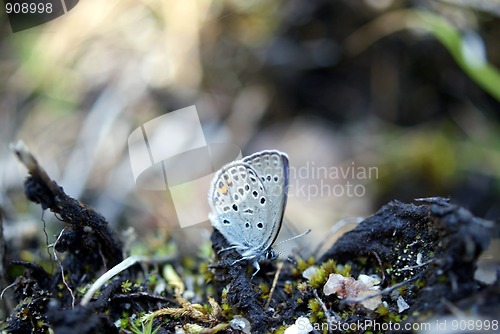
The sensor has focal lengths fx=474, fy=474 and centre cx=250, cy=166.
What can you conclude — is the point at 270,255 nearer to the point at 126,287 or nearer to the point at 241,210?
the point at 241,210

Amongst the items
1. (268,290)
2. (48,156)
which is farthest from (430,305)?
(48,156)

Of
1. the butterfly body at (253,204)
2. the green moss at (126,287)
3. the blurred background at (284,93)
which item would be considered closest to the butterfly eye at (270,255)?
the butterfly body at (253,204)

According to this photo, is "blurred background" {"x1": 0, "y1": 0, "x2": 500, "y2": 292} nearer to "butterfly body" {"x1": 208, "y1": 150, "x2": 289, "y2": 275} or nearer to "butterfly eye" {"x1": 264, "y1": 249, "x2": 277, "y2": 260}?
"butterfly body" {"x1": 208, "y1": 150, "x2": 289, "y2": 275}

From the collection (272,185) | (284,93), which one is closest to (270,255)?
(272,185)

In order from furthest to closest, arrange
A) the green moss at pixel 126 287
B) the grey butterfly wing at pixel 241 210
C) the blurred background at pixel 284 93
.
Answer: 1. the blurred background at pixel 284 93
2. the grey butterfly wing at pixel 241 210
3. the green moss at pixel 126 287

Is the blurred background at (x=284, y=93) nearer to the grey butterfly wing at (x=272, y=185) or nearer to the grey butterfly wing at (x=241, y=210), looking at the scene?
the grey butterfly wing at (x=241, y=210)

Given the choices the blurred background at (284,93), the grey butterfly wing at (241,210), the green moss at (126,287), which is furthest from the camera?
the blurred background at (284,93)

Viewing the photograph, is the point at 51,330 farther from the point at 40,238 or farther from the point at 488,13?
the point at 488,13

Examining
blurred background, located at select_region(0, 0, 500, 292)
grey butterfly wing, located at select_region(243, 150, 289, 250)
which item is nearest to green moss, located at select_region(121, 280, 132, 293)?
grey butterfly wing, located at select_region(243, 150, 289, 250)
